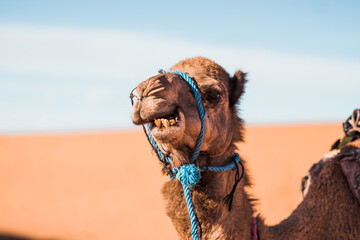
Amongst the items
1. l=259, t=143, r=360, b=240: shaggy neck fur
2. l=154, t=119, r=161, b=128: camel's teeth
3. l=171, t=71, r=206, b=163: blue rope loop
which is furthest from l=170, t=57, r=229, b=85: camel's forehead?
l=259, t=143, r=360, b=240: shaggy neck fur

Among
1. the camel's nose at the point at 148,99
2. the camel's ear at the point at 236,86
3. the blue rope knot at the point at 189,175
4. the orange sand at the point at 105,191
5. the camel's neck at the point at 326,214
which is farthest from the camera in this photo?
the orange sand at the point at 105,191

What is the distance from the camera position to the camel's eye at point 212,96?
253 centimetres

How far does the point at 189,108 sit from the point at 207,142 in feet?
0.86

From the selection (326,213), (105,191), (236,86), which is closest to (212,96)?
(236,86)

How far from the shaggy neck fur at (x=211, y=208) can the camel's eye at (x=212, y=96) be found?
0.36m

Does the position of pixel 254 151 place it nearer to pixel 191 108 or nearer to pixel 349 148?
pixel 349 148

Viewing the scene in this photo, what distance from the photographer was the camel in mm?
2166

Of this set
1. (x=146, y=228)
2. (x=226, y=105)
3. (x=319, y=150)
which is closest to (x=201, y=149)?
(x=226, y=105)

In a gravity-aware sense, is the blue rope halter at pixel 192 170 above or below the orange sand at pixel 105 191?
above

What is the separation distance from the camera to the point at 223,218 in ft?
8.22

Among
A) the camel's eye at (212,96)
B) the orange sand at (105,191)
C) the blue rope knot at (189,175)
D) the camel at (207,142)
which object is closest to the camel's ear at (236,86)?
the camel at (207,142)

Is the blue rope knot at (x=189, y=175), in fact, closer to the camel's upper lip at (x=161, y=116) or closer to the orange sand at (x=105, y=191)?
the camel's upper lip at (x=161, y=116)

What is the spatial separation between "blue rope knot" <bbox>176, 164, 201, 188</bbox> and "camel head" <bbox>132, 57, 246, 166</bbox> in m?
0.05

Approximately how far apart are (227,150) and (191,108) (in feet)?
1.60
